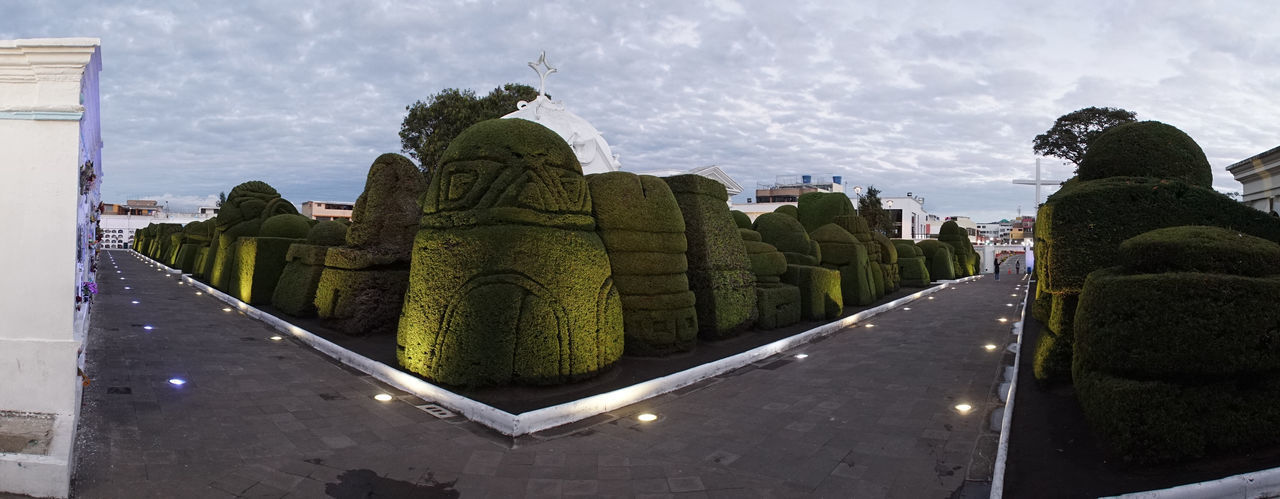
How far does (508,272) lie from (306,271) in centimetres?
797

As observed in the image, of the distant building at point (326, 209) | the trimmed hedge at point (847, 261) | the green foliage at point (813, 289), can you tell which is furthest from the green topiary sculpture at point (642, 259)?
the distant building at point (326, 209)

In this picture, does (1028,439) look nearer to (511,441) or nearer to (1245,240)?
(1245,240)

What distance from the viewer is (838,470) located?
17.2 feet

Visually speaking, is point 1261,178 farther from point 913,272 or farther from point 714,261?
point 714,261

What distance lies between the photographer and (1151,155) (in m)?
7.03

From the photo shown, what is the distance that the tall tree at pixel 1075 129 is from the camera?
34344mm

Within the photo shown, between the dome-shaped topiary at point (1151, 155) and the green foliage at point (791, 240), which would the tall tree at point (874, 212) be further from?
the dome-shaped topiary at point (1151, 155)

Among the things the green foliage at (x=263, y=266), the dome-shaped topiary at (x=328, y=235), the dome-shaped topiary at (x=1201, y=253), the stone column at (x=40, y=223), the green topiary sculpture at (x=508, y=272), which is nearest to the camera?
the dome-shaped topiary at (x=1201, y=253)

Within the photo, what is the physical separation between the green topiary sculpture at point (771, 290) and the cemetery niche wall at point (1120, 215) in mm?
5851

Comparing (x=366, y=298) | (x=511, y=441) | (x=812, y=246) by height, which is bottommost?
(x=511, y=441)

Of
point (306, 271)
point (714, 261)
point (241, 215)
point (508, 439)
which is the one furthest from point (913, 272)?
point (241, 215)

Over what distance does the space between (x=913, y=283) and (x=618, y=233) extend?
2053cm

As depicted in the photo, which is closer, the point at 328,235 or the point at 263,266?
the point at 328,235

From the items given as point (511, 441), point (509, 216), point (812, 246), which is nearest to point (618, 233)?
point (509, 216)
